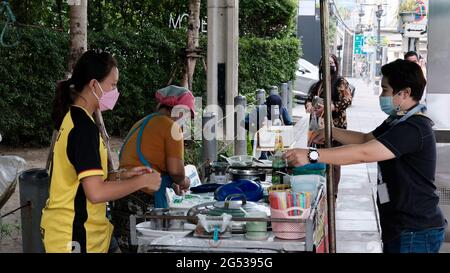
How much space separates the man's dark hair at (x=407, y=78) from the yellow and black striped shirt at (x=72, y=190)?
1719 mm

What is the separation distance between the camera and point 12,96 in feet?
40.8

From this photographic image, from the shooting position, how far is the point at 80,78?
11.4ft

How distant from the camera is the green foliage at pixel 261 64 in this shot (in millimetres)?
18484

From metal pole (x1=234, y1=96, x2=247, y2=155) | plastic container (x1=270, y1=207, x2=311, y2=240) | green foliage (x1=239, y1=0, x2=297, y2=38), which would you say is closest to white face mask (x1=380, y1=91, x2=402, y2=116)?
plastic container (x1=270, y1=207, x2=311, y2=240)

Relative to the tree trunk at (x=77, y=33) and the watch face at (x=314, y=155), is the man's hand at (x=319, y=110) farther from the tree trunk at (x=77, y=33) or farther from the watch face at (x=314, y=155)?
the watch face at (x=314, y=155)

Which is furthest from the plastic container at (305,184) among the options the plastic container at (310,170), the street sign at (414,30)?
the street sign at (414,30)

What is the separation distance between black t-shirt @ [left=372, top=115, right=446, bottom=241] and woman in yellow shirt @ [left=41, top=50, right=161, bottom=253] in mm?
1397

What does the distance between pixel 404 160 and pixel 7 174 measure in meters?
3.78

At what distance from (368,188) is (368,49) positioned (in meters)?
41.1

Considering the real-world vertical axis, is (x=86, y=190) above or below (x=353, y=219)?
above

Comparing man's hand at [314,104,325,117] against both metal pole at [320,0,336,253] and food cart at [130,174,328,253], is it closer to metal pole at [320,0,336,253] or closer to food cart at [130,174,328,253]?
metal pole at [320,0,336,253]

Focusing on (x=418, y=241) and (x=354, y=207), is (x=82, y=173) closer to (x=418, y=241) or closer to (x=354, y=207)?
(x=418, y=241)
